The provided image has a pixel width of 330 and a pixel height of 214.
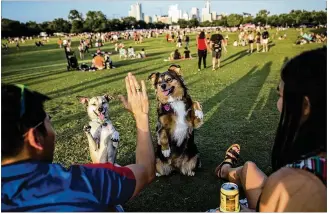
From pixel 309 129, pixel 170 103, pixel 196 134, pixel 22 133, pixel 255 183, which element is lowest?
pixel 196 134

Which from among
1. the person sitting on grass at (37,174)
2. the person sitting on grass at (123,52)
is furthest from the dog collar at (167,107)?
the person sitting on grass at (123,52)

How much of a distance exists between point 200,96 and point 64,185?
8.27m

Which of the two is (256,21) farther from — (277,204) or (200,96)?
(277,204)

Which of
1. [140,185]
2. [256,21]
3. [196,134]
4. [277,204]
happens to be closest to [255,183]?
[277,204]

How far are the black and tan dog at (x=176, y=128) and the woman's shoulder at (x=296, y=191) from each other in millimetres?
2818

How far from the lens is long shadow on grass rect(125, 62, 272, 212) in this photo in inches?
165

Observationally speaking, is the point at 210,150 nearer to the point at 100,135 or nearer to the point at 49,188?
the point at 100,135

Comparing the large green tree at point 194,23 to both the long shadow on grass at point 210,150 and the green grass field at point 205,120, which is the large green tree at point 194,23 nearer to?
the green grass field at point 205,120

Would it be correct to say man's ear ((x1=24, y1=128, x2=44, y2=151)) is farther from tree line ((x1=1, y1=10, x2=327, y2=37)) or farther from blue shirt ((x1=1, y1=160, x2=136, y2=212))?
tree line ((x1=1, y1=10, x2=327, y2=37))

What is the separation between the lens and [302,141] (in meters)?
2.04

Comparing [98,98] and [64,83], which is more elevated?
[98,98]

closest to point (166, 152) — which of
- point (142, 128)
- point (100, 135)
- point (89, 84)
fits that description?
point (100, 135)

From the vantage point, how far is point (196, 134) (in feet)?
21.6

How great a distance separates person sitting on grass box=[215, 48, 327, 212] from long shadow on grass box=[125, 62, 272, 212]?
7.20 ft
